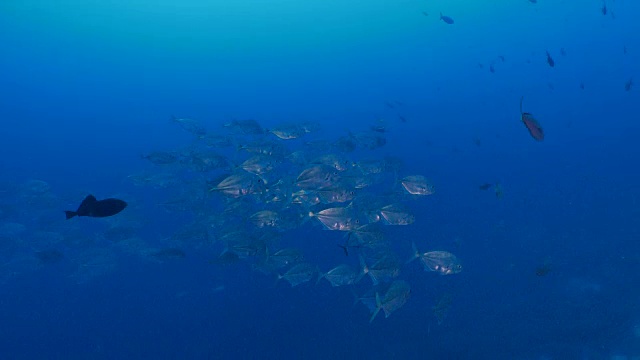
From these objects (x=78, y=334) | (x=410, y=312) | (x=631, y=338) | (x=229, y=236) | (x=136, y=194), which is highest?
(x=229, y=236)

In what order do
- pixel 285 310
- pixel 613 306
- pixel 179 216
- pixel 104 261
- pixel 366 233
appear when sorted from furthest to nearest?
1. pixel 179 216
2. pixel 104 261
3. pixel 285 310
4. pixel 613 306
5. pixel 366 233

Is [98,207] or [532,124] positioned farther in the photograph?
[532,124]

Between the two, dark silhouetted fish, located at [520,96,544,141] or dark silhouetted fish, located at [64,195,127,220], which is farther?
dark silhouetted fish, located at [520,96,544,141]

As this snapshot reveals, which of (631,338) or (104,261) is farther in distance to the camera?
(104,261)

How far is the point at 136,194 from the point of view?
2036cm

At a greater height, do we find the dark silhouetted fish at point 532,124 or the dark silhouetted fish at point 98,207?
the dark silhouetted fish at point 532,124

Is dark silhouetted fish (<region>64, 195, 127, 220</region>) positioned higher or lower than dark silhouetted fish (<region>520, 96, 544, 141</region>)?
lower

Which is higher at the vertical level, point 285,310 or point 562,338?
point 562,338

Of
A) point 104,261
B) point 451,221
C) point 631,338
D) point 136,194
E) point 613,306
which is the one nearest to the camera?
point 631,338

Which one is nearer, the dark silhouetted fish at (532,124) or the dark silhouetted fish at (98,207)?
the dark silhouetted fish at (98,207)

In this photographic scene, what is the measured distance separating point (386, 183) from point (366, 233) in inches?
443

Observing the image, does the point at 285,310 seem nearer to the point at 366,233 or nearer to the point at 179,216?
the point at 366,233

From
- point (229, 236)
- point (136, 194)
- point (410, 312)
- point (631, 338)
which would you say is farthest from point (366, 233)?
point (136, 194)

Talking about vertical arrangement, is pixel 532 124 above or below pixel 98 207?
above
